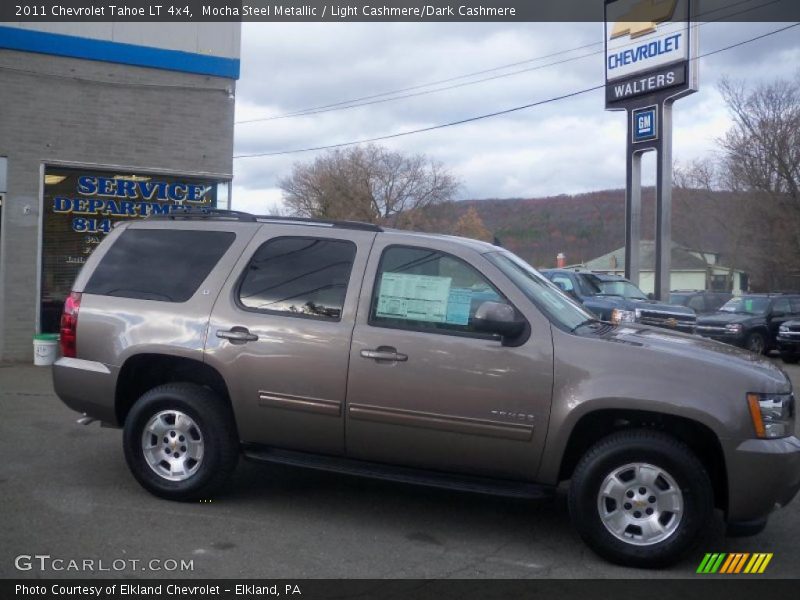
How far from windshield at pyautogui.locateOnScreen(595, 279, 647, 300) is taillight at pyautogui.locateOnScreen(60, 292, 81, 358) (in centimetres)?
1209

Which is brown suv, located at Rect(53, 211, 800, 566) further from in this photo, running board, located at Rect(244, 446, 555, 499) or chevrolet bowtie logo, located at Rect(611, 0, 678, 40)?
chevrolet bowtie logo, located at Rect(611, 0, 678, 40)

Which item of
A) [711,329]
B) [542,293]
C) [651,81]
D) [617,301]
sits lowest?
[711,329]

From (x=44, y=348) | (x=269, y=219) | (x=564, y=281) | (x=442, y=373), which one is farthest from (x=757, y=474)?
(x=564, y=281)

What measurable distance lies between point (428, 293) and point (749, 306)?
17.3 metres

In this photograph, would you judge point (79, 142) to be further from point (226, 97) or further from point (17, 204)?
point (226, 97)

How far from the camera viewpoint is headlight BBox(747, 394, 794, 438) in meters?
4.62

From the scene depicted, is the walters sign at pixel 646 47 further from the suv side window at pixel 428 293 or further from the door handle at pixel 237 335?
the door handle at pixel 237 335

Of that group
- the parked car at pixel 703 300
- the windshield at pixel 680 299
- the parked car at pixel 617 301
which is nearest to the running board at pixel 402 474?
the parked car at pixel 617 301

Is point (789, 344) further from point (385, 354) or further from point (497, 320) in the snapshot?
point (385, 354)

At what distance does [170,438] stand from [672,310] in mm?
12293

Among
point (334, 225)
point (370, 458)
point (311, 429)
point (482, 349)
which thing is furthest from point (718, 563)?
point (334, 225)

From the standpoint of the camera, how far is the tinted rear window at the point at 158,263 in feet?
19.2

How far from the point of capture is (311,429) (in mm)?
5352

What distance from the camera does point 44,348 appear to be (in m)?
12.0
